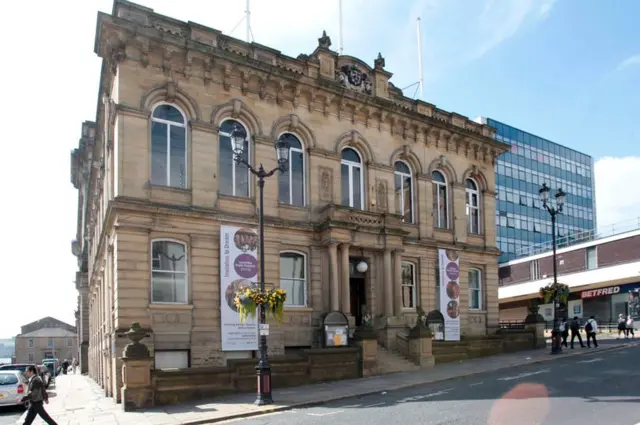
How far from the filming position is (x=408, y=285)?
29.2 m

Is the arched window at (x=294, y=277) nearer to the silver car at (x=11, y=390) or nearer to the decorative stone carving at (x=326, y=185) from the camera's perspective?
the decorative stone carving at (x=326, y=185)

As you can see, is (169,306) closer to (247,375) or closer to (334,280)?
(247,375)

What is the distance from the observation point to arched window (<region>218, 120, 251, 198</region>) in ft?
78.2

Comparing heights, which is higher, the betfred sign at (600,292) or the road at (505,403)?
the betfred sign at (600,292)

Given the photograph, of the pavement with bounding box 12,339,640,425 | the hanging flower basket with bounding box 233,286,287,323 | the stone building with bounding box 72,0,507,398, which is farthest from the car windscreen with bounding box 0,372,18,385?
the hanging flower basket with bounding box 233,286,287,323

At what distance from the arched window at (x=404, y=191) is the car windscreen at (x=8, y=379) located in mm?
17400

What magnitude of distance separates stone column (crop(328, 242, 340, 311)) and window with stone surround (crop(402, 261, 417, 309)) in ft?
16.3

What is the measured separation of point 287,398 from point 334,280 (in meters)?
7.99

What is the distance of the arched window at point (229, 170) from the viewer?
23.8 m

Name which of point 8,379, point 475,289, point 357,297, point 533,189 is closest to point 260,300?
point 357,297

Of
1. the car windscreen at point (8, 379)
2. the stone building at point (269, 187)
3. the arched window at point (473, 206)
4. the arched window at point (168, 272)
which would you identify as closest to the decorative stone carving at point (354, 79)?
the stone building at point (269, 187)

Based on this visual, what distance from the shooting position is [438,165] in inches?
1238

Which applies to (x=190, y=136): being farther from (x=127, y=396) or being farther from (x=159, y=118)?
(x=127, y=396)

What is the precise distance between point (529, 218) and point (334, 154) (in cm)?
6244
